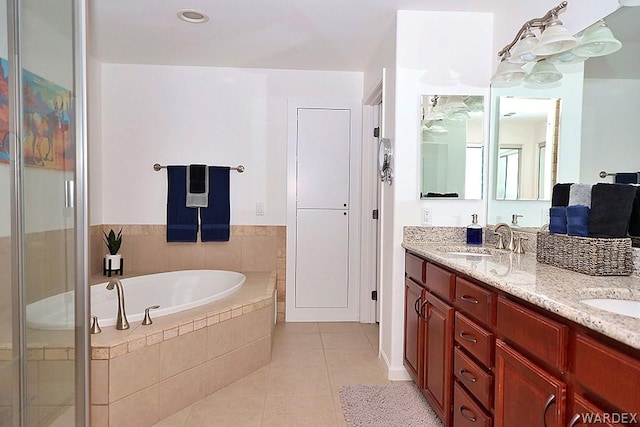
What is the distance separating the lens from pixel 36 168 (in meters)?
1.63

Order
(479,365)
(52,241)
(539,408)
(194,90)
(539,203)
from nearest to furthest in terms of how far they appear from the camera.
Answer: (539,408) → (479,365) → (52,241) → (539,203) → (194,90)

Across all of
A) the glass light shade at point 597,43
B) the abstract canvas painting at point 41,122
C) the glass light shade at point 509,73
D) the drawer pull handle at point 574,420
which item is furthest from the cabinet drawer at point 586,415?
the abstract canvas painting at point 41,122

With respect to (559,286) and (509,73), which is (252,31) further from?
(559,286)

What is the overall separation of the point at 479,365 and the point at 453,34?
1949 millimetres

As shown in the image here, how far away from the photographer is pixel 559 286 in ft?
4.12

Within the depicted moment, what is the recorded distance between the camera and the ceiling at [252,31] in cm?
244

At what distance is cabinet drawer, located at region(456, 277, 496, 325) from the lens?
146cm

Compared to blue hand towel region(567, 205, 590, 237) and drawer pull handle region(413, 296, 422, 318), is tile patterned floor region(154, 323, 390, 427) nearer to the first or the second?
drawer pull handle region(413, 296, 422, 318)

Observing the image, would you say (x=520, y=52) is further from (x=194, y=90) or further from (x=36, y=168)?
(x=194, y=90)

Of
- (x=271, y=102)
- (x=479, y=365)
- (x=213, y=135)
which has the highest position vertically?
(x=271, y=102)

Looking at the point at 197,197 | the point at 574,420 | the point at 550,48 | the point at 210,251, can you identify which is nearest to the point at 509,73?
the point at 550,48

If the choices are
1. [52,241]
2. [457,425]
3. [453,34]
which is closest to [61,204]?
[52,241]

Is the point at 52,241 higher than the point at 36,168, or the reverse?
the point at 36,168

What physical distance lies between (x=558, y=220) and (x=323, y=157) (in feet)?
7.48
